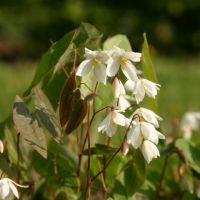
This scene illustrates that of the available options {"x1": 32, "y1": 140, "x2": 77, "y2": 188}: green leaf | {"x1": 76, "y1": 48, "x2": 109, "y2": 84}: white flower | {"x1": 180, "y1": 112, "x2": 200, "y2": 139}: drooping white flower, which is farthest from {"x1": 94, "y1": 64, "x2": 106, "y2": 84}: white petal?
{"x1": 180, "y1": 112, "x2": 200, "y2": 139}: drooping white flower

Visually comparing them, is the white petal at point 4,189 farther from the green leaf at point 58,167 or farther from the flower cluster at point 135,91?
the green leaf at point 58,167

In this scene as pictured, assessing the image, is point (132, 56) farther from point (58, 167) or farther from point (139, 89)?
point (58, 167)

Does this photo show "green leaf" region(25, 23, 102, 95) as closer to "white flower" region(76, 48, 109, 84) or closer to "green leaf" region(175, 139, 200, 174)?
"white flower" region(76, 48, 109, 84)

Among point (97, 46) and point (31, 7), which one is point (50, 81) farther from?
point (31, 7)

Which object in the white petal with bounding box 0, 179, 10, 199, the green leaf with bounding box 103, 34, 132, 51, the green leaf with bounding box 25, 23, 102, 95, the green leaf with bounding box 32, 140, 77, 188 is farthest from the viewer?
the green leaf with bounding box 103, 34, 132, 51

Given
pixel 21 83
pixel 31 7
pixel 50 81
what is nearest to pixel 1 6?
pixel 31 7

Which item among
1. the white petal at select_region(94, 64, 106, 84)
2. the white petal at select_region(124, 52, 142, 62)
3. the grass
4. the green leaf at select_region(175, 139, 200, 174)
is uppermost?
the white petal at select_region(124, 52, 142, 62)
